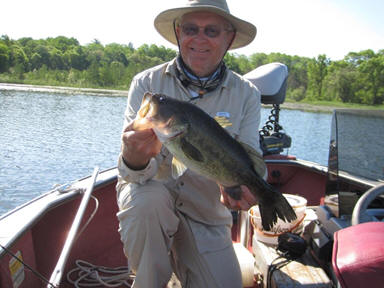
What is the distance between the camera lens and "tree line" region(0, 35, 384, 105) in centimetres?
6306

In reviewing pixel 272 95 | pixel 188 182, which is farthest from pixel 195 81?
pixel 272 95

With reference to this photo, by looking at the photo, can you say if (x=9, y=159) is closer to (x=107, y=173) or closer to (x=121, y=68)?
(x=107, y=173)

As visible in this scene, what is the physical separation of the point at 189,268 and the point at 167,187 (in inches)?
28.0

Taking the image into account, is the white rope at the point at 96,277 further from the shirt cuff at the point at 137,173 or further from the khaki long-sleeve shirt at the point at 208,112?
the shirt cuff at the point at 137,173

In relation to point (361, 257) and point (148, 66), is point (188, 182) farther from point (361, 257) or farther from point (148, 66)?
point (148, 66)

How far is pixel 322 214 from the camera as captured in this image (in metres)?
3.18

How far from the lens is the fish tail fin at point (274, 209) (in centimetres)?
251

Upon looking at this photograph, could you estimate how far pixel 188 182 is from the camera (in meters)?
3.06

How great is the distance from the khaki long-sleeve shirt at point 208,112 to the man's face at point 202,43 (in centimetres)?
18

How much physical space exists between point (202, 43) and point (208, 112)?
0.62 meters

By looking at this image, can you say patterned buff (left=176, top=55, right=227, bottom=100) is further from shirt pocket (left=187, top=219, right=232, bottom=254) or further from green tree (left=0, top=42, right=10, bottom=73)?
green tree (left=0, top=42, right=10, bottom=73)

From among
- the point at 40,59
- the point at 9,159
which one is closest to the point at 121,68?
the point at 40,59

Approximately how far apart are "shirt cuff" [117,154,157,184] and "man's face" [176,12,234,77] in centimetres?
106

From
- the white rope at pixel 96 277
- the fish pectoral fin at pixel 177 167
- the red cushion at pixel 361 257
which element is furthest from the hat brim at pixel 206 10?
the white rope at pixel 96 277
